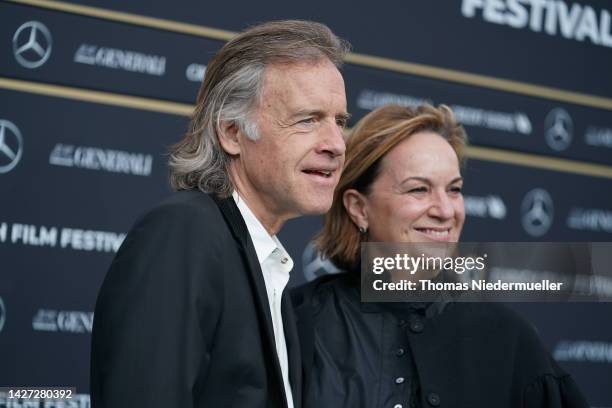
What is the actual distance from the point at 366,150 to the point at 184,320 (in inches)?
47.5

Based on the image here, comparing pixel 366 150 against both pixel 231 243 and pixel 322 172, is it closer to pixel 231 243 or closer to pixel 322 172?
pixel 322 172

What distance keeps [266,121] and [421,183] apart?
741 millimetres

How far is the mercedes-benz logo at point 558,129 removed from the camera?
4227 mm

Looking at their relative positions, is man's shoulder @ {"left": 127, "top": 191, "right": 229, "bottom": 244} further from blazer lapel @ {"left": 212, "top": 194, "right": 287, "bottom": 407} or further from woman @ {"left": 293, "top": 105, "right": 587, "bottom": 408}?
woman @ {"left": 293, "top": 105, "right": 587, "bottom": 408}

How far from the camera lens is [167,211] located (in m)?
2.02

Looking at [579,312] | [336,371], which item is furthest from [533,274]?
[336,371]

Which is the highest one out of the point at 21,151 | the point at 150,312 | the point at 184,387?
the point at 21,151

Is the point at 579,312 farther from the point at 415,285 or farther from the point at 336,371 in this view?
the point at 336,371

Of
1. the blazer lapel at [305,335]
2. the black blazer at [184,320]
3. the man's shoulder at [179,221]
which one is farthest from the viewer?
the blazer lapel at [305,335]

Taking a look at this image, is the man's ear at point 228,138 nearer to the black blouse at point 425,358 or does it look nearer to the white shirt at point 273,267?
the white shirt at point 273,267

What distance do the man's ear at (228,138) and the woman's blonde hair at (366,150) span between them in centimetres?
70

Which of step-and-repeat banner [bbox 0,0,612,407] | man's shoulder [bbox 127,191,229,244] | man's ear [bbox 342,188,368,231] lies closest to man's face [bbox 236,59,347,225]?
man's shoulder [bbox 127,191,229,244]

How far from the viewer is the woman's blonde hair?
9.78ft

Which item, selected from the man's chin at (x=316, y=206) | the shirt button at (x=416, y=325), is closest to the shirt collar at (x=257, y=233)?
the man's chin at (x=316, y=206)
